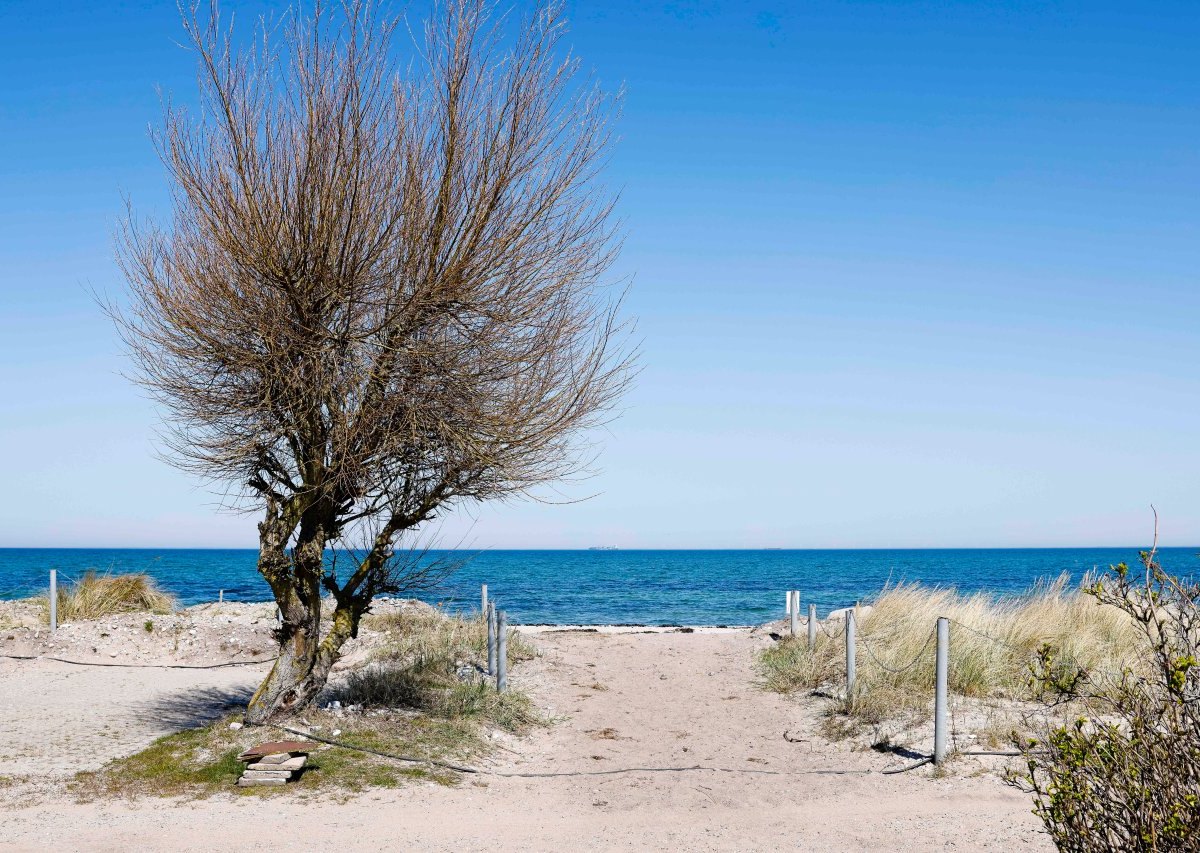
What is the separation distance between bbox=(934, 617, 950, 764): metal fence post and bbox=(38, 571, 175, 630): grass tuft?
54.4 ft

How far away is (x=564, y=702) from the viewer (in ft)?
42.8

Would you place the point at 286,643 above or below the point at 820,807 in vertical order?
above

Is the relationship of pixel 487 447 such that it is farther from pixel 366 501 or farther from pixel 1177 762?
pixel 1177 762

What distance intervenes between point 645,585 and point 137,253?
48.9m

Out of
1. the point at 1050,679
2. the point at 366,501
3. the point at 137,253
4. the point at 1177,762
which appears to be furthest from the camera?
the point at 366,501

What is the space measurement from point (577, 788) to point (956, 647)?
5.53 m

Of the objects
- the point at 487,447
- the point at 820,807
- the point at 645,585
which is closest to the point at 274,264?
the point at 487,447

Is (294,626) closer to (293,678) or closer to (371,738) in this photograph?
(293,678)

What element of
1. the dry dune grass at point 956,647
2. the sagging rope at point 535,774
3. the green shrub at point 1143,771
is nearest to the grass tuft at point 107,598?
the sagging rope at point 535,774

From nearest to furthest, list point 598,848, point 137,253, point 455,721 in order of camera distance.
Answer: point 598,848
point 137,253
point 455,721

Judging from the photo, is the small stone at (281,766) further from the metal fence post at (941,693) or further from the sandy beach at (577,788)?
the metal fence post at (941,693)

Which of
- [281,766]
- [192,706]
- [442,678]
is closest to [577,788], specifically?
[281,766]

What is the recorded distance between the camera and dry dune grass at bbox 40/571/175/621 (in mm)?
19484

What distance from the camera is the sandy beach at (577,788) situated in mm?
7273
